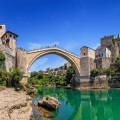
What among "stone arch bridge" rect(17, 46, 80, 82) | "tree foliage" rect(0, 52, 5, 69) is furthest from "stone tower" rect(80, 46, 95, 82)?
"tree foliage" rect(0, 52, 5, 69)

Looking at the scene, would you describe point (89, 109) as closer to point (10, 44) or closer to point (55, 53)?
point (10, 44)

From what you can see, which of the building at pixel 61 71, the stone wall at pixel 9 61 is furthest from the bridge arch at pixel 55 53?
the building at pixel 61 71

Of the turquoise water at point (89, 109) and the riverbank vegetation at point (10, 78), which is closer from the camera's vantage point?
the turquoise water at point (89, 109)

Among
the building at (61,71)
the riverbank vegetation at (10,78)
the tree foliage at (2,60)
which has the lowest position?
the riverbank vegetation at (10,78)

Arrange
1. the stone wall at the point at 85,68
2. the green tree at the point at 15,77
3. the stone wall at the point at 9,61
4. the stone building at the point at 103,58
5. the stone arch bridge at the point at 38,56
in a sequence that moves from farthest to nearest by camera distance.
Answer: the stone building at the point at 103,58 < the stone wall at the point at 85,68 < the stone arch bridge at the point at 38,56 < the stone wall at the point at 9,61 < the green tree at the point at 15,77

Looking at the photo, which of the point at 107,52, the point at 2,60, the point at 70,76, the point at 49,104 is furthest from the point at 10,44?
the point at 107,52

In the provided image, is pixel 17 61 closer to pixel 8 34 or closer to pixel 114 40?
pixel 8 34

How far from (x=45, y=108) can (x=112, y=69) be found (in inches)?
1406

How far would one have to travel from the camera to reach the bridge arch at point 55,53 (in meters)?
49.1

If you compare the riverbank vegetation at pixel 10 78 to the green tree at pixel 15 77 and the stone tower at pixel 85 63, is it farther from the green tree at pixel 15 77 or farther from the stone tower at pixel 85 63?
the stone tower at pixel 85 63

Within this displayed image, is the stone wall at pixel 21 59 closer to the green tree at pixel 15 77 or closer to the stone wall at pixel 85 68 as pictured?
the green tree at pixel 15 77

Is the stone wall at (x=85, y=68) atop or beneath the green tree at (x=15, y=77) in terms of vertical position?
atop

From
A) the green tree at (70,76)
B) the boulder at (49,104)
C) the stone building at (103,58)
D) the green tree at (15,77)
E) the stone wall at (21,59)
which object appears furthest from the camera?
the green tree at (70,76)

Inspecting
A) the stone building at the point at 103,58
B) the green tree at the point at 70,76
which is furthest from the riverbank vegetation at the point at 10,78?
the stone building at the point at 103,58
